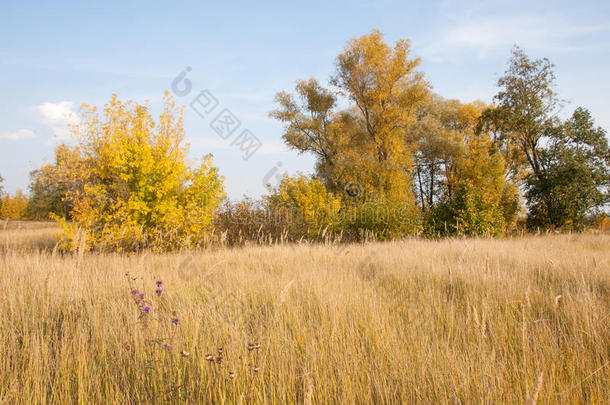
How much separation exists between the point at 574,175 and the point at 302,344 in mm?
23286

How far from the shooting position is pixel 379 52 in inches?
879

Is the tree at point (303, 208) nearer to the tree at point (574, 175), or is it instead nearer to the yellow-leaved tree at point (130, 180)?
the yellow-leaved tree at point (130, 180)

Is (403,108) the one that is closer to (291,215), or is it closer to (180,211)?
(291,215)

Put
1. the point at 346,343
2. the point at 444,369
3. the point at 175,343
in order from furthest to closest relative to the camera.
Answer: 1. the point at 346,343
2. the point at 175,343
3. the point at 444,369

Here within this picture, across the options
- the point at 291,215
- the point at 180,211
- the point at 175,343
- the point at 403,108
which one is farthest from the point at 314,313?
the point at 403,108

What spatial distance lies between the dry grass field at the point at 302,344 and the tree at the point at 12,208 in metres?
42.7

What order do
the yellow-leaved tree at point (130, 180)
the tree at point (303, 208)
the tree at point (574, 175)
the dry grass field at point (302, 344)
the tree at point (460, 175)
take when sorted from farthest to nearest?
the tree at point (574, 175), the tree at point (460, 175), the tree at point (303, 208), the yellow-leaved tree at point (130, 180), the dry grass field at point (302, 344)

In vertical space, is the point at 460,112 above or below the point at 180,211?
above

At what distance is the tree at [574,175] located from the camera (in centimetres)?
1978

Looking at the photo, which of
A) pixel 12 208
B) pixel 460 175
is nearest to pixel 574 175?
pixel 460 175

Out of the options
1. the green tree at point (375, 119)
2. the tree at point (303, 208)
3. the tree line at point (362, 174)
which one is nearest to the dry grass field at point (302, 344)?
the tree line at point (362, 174)

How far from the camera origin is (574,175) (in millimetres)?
19734

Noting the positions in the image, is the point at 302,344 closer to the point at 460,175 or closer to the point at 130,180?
the point at 130,180

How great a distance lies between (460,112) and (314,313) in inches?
1362
